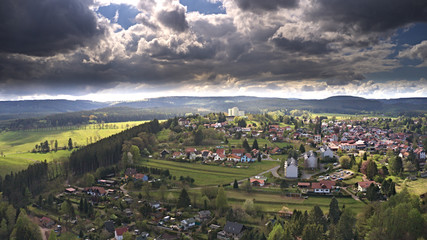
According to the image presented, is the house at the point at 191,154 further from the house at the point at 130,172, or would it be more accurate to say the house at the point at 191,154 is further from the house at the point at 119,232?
the house at the point at 119,232

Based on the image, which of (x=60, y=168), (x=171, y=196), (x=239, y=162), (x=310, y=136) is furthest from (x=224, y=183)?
(x=310, y=136)

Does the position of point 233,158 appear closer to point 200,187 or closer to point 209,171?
point 209,171

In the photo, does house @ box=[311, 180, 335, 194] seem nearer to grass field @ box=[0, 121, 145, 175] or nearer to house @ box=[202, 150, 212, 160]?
house @ box=[202, 150, 212, 160]

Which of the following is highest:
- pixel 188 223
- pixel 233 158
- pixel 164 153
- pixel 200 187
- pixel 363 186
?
pixel 164 153

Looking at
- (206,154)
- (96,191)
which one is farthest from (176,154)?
(96,191)

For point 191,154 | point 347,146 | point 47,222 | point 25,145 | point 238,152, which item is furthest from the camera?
point 25,145

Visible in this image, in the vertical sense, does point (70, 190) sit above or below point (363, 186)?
below

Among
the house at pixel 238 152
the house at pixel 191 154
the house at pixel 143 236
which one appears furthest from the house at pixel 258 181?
the house at pixel 191 154
